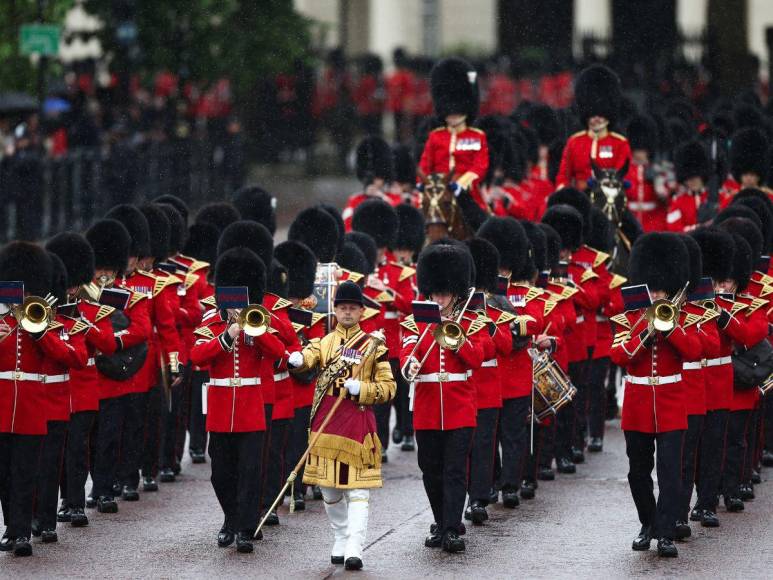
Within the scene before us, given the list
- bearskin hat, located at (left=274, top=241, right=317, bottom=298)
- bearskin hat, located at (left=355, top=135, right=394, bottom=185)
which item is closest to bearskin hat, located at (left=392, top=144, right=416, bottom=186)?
bearskin hat, located at (left=355, top=135, right=394, bottom=185)

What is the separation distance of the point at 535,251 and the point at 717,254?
1355 mm

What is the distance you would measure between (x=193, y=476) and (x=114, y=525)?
141 centimetres

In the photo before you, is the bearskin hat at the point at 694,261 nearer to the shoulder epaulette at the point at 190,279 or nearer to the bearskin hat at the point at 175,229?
the shoulder epaulette at the point at 190,279

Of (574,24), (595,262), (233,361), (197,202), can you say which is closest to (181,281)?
(233,361)

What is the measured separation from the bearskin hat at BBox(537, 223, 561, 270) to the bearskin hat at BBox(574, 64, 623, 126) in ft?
12.1

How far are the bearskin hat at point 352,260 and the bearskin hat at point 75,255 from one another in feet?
6.21

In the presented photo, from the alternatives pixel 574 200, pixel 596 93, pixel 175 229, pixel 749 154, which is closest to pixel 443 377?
pixel 175 229

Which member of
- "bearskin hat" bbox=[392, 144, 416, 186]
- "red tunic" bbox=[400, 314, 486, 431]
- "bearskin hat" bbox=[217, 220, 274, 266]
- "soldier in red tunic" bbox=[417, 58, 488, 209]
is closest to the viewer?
"red tunic" bbox=[400, 314, 486, 431]

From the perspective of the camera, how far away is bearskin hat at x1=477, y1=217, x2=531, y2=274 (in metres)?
10.8

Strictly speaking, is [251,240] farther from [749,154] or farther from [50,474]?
[749,154]

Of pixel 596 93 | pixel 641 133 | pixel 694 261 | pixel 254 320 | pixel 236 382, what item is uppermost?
pixel 596 93

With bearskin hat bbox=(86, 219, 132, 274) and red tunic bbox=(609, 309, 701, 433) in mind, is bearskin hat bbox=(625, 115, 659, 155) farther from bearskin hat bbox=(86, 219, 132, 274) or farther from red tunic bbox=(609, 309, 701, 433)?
red tunic bbox=(609, 309, 701, 433)

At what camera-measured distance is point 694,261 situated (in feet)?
31.3

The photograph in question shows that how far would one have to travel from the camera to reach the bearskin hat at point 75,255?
10.0 meters
